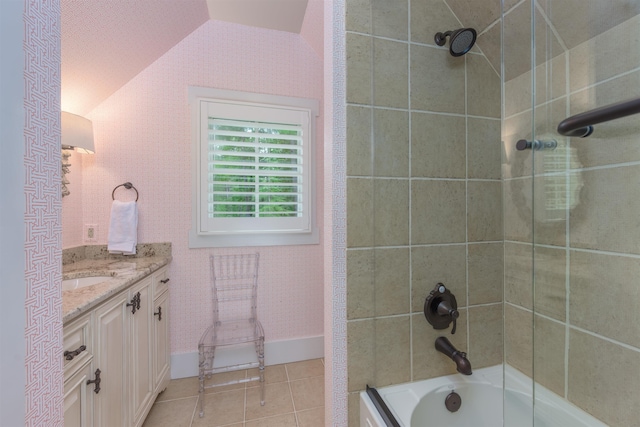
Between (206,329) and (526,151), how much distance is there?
7.36ft

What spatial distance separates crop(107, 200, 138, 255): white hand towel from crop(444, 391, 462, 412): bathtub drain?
6.75 ft

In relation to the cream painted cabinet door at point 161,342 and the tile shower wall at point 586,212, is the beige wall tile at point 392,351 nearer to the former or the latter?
the tile shower wall at point 586,212

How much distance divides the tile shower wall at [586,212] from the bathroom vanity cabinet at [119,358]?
1672mm

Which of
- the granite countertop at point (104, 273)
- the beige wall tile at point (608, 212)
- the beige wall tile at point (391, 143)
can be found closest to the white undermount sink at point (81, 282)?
the granite countertop at point (104, 273)

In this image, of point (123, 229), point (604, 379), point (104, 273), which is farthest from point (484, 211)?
point (123, 229)

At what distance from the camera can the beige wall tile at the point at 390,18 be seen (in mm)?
945

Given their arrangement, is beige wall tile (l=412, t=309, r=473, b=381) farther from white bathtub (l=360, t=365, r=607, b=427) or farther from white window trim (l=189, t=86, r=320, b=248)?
white window trim (l=189, t=86, r=320, b=248)

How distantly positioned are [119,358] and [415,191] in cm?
156

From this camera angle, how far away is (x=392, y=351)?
0.96m

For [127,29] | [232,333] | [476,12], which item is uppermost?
[127,29]

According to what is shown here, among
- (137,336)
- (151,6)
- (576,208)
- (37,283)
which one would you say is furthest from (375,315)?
(151,6)

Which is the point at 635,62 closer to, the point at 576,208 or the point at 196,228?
the point at 576,208

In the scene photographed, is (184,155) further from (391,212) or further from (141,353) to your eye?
(391,212)

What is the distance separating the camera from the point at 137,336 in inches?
51.1
